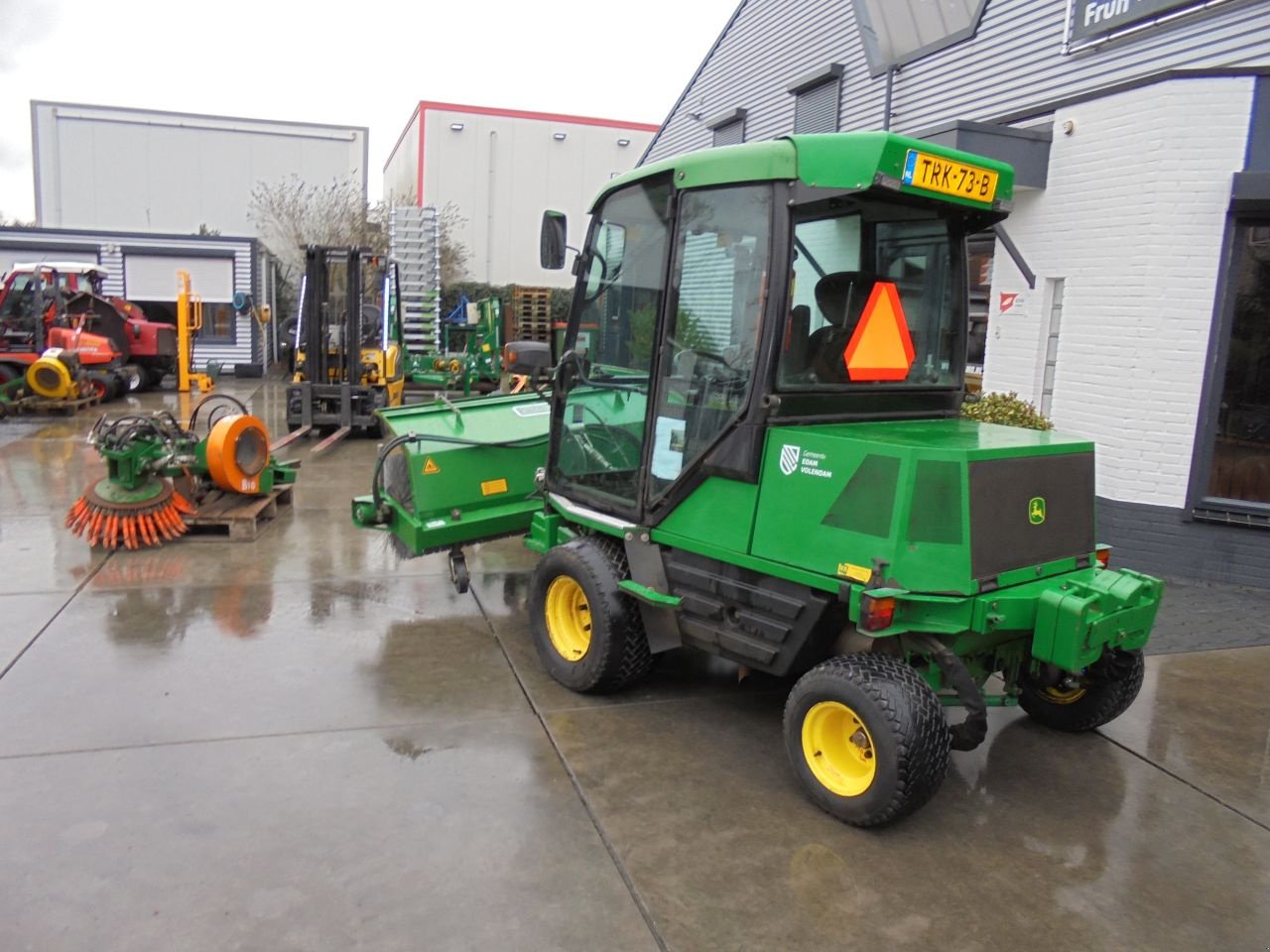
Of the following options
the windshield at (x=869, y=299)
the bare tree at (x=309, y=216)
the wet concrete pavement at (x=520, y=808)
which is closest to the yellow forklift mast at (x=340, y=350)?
the wet concrete pavement at (x=520, y=808)

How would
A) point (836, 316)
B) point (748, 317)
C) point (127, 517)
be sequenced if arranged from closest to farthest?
point (748, 317) → point (836, 316) → point (127, 517)

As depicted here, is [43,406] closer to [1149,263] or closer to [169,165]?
[1149,263]

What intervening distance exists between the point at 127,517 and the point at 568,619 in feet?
13.4

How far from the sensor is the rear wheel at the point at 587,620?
4527 mm

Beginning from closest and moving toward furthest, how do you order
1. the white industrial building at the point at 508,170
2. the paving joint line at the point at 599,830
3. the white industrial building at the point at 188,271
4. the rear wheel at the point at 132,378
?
the paving joint line at the point at 599,830 → the rear wheel at the point at 132,378 → the white industrial building at the point at 188,271 → the white industrial building at the point at 508,170

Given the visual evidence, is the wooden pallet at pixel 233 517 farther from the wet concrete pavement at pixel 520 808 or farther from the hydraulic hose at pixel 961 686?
the hydraulic hose at pixel 961 686

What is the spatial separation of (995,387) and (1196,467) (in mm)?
2044

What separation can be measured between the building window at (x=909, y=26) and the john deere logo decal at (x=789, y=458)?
7.72 meters

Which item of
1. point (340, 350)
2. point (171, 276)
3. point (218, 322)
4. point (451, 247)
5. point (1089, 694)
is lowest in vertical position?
point (1089, 694)

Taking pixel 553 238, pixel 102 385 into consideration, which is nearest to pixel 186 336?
pixel 102 385

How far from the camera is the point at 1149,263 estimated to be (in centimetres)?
698

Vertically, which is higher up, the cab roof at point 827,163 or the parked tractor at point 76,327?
the cab roof at point 827,163

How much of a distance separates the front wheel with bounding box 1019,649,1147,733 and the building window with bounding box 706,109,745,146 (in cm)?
1096

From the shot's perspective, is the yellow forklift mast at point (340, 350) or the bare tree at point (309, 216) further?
the bare tree at point (309, 216)
